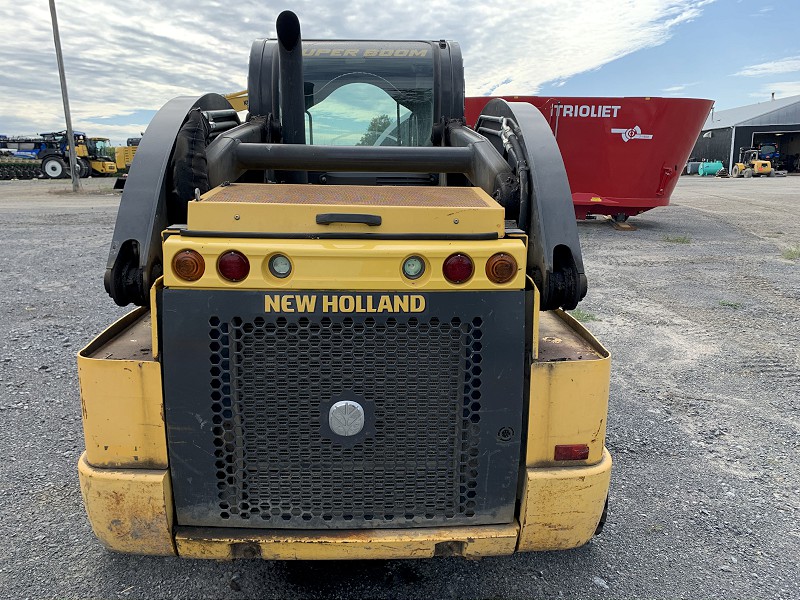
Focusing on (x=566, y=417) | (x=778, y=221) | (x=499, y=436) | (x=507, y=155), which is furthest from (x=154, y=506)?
(x=778, y=221)

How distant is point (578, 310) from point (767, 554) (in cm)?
430

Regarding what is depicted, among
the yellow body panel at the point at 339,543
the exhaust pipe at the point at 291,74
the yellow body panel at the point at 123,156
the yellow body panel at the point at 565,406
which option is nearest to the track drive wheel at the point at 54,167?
the yellow body panel at the point at 123,156

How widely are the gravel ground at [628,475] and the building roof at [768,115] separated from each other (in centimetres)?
4863

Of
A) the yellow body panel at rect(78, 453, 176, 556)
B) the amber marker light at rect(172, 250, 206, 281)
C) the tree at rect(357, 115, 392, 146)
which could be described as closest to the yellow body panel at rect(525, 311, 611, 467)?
the amber marker light at rect(172, 250, 206, 281)

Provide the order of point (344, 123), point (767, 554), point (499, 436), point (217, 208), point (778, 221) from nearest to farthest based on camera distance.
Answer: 1. point (217, 208)
2. point (499, 436)
3. point (767, 554)
4. point (344, 123)
5. point (778, 221)

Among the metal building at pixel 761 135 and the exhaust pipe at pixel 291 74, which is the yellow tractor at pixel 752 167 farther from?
the exhaust pipe at pixel 291 74

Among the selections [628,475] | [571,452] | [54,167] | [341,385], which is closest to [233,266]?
[341,385]

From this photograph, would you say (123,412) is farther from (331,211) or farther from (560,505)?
(560,505)

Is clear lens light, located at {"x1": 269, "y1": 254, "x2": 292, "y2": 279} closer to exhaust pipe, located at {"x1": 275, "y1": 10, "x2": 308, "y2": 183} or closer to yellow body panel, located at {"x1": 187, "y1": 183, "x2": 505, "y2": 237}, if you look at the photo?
yellow body panel, located at {"x1": 187, "y1": 183, "x2": 505, "y2": 237}

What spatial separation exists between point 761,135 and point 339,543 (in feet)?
188

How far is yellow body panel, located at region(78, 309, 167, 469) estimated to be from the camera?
2213 millimetres

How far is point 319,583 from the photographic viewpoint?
267 centimetres

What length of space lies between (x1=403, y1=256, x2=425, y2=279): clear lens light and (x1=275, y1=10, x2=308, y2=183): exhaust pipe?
1402 millimetres

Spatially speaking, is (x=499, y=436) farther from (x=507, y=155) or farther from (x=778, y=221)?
(x=778, y=221)
